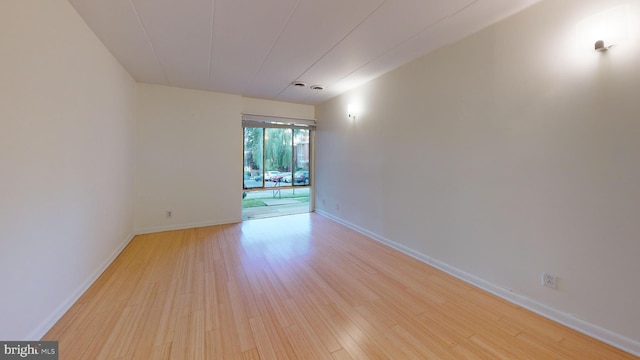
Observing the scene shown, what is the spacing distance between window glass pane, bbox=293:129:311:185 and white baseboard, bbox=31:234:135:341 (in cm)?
359

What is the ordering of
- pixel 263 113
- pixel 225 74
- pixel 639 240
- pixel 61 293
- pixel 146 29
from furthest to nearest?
pixel 263 113 → pixel 225 74 → pixel 146 29 → pixel 61 293 → pixel 639 240

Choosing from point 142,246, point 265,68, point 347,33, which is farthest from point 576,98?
point 142,246

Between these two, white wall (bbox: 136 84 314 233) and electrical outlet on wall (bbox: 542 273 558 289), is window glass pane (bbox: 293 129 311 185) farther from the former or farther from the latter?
electrical outlet on wall (bbox: 542 273 558 289)

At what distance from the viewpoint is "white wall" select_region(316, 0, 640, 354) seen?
1512mm

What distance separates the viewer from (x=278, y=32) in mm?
2236

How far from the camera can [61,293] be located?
70.6 inches

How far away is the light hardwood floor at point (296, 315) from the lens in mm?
1480

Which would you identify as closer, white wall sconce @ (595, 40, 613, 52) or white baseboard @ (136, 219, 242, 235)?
white wall sconce @ (595, 40, 613, 52)

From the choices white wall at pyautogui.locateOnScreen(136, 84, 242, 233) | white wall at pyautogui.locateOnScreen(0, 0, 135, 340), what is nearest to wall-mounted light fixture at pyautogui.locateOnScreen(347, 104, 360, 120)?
white wall at pyautogui.locateOnScreen(136, 84, 242, 233)

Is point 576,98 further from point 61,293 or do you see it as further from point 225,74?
point 61,293

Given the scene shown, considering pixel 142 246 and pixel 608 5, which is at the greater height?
pixel 608 5

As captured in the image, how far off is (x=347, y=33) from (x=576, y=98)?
6.16 feet
